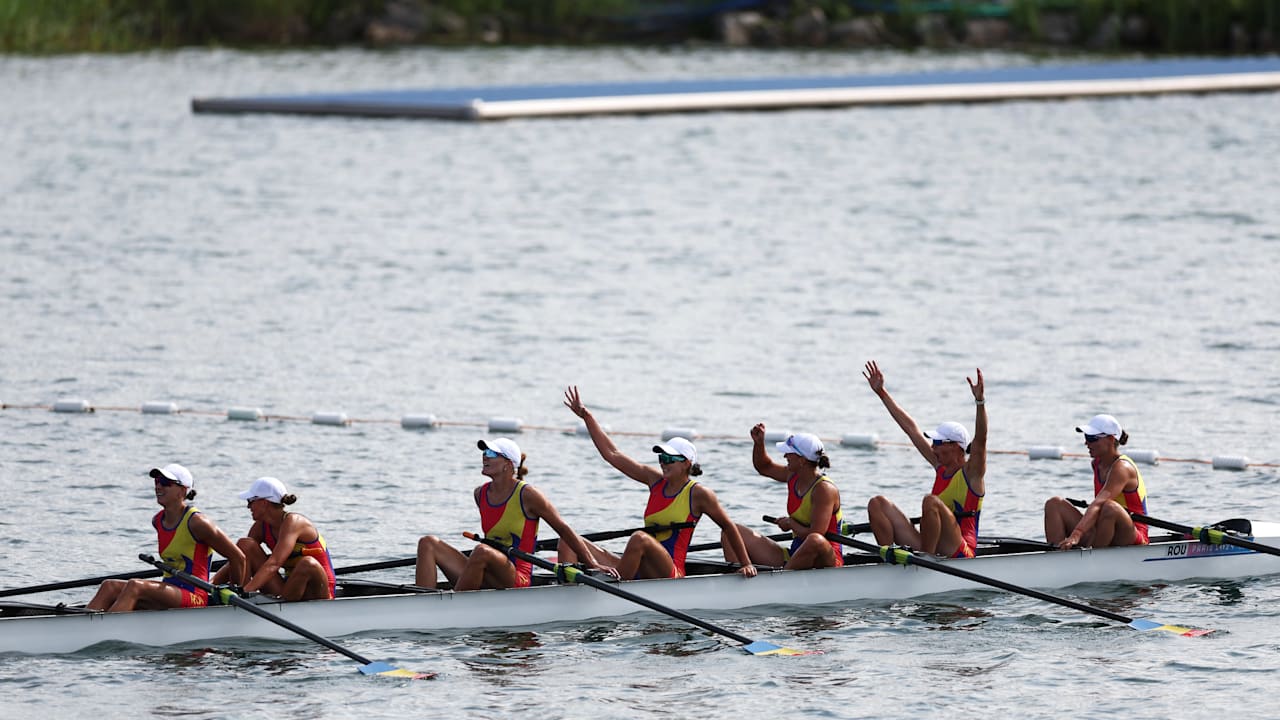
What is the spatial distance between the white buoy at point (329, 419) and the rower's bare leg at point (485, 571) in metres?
7.54

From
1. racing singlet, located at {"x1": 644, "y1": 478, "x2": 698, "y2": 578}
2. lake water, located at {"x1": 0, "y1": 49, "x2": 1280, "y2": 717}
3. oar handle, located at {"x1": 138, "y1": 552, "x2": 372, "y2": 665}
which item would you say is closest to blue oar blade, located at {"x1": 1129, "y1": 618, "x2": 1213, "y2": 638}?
lake water, located at {"x1": 0, "y1": 49, "x2": 1280, "y2": 717}

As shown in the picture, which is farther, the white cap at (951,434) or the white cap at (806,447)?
the white cap at (951,434)

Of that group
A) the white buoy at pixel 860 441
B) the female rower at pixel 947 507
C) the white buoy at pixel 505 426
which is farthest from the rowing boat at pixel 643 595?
the white buoy at pixel 505 426

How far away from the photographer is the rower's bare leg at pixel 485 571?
14.2 metres

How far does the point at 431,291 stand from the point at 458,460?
9.51 meters

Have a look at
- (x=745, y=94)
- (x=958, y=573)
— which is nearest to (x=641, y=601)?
(x=958, y=573)

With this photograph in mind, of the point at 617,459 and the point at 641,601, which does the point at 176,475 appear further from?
the point at 641,601

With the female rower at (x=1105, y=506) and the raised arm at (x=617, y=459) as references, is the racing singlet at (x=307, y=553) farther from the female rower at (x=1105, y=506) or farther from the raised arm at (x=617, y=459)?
the female rower at (x=1105, y=506)

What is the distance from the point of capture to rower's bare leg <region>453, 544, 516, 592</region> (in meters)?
14.2

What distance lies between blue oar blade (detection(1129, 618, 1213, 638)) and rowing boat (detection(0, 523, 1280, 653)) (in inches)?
34.4

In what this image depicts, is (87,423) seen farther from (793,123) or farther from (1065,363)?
(793,123)

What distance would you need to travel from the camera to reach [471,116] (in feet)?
149

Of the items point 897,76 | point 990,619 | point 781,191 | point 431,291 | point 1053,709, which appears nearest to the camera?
point 1053,709

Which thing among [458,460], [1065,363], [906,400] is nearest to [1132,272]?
[1065,363]
